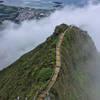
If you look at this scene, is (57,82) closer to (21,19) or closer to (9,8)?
(21,19)

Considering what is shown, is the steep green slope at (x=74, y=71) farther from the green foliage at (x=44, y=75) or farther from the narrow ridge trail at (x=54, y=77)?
the green foliage at (x=44, y=75)

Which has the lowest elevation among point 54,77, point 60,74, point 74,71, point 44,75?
point 74,71

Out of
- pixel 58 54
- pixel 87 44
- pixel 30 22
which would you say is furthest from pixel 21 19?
pixel 58 54

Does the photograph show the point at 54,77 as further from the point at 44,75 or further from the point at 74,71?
the point at 74,71

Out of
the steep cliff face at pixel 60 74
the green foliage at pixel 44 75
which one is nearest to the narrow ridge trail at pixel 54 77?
the steep cliff face at pixel 60 74

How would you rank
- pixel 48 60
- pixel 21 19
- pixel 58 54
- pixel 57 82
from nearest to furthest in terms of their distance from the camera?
pixel 57 82 → pixel 48 60 → pixel 58 54 → pixel 21 19

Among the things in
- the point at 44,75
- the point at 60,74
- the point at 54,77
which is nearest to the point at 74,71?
the point at 60,74

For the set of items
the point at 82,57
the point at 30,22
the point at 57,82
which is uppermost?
the point at 57,82

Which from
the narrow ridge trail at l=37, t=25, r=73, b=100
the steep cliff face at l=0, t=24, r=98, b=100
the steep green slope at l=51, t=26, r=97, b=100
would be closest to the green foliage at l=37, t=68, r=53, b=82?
the steep cliff face at l=0, t=24, r=98, b=100
